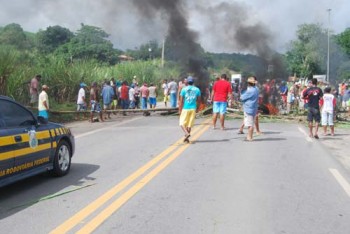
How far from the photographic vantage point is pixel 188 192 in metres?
6.82

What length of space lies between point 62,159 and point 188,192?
2.44 meters

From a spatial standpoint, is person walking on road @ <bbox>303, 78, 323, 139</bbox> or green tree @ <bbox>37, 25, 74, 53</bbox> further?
green tree @ <bbox>37, 25, 74, 53</bbox>

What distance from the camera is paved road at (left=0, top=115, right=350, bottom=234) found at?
5385mm

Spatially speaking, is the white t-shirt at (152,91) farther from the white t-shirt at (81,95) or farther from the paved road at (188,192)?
the paved road at (188,192)

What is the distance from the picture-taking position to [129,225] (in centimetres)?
530

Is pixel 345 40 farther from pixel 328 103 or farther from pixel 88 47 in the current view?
pixel 328 103

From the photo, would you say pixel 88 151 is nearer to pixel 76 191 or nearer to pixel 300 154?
pixel 76 191

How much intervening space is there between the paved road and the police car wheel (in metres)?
0.13

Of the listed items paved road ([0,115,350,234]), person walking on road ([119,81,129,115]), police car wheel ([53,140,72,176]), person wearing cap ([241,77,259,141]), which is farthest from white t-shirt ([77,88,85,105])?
police car wheel ([53,140,72,176])

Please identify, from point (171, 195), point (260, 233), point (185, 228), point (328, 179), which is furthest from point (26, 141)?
point (328, 179)

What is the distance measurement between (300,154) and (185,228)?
19.2 feet

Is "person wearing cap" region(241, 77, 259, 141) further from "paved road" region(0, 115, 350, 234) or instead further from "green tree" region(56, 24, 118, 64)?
"green tree" region(56, 24, 118, 64)

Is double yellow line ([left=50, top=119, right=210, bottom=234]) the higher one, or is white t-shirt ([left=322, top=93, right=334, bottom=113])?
white t-shirt ([left=322, top=93, right=334, bottom=113])

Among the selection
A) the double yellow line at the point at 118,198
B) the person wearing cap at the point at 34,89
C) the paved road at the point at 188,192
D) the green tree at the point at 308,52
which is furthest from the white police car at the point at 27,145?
the green tree at the point at 308,52
